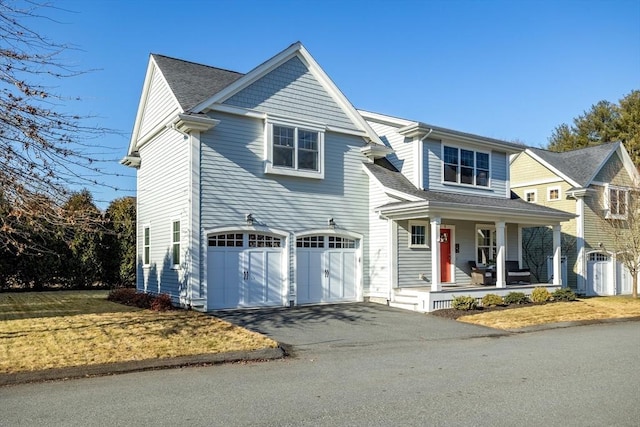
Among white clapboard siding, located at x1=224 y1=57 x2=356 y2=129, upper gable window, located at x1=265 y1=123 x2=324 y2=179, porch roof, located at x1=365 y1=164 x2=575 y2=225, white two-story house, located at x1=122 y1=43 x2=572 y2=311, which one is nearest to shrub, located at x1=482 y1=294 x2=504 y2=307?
white two-story house, located at x1=122 y1=43 x2=572 y2=311

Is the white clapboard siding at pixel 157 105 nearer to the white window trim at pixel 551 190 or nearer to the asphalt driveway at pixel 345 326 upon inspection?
the asphalt driveway at pixel 345 326

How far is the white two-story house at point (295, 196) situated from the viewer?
15680 mm

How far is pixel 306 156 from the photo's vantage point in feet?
57.5

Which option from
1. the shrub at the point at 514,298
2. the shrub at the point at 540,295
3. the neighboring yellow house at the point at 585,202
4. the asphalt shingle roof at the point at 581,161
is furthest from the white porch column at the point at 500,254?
the asphalt shingle roof at the point at 581,161

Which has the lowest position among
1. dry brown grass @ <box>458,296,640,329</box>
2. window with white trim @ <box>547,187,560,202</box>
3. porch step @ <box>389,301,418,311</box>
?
dry brown grass @ <box>458,296,640,329</box>

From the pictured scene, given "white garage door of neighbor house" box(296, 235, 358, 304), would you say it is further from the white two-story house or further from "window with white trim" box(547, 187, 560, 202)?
"window with white trim" box(547, 187, 560, 202)

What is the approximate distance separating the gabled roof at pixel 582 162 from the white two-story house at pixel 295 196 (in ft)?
16.3

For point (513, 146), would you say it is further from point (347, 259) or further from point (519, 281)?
point (347, 259)

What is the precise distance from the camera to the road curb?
773 centimetres

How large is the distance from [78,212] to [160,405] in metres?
3.26

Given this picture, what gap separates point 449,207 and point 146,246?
11391 mm

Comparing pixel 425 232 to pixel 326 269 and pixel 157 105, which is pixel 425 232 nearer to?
pixel 326 269

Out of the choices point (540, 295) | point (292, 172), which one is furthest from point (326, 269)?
point (540, 295)

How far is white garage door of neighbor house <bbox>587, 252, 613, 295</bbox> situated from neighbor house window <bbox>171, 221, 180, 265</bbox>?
19216mm
